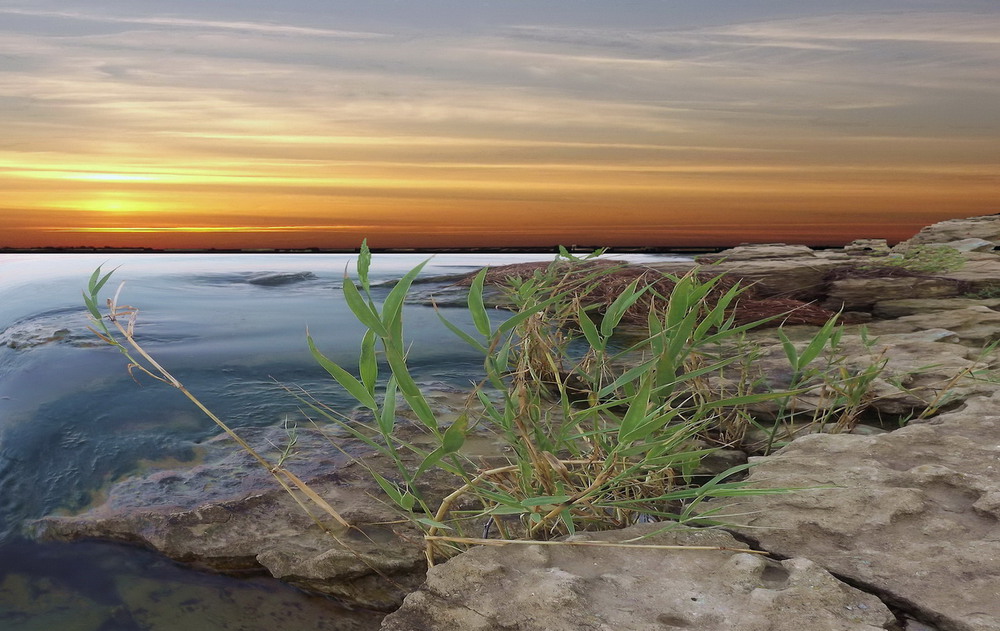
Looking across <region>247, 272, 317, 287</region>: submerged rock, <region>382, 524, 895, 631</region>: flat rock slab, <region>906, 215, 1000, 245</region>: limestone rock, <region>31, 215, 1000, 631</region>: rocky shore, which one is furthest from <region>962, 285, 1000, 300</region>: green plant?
<region>906, 215, 1000, 245</region>: limestone rock

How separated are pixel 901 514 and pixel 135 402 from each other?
9.23 ft

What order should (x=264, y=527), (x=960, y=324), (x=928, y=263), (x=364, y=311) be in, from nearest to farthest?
1. (x=364, y=311)
2. (x=264, y=527)
3. (x=960, y=324)
4. (x=928, y=263)

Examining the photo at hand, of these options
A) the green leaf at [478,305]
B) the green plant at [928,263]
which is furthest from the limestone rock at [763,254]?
the green leaf at [478,305]

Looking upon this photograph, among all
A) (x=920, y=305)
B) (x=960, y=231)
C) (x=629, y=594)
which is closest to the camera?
(x=629, y=594)

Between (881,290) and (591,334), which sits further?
Result: (881,290)

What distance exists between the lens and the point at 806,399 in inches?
106

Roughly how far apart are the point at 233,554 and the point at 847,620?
1.41 m

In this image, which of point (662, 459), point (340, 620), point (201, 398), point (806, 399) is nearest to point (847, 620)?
point (662, 459)

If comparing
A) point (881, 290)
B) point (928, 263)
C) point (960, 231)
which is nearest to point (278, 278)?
point (881, 290)

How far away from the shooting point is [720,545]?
4.50 feet

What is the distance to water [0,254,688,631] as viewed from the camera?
67.1 inches

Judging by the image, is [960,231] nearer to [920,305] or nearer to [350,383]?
[920,305]

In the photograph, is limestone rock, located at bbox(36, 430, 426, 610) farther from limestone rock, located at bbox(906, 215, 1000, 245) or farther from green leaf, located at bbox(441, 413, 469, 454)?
limestone rock, located at bbox(906, 215, 1000, 245)

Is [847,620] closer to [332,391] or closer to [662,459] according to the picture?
[662,459]
